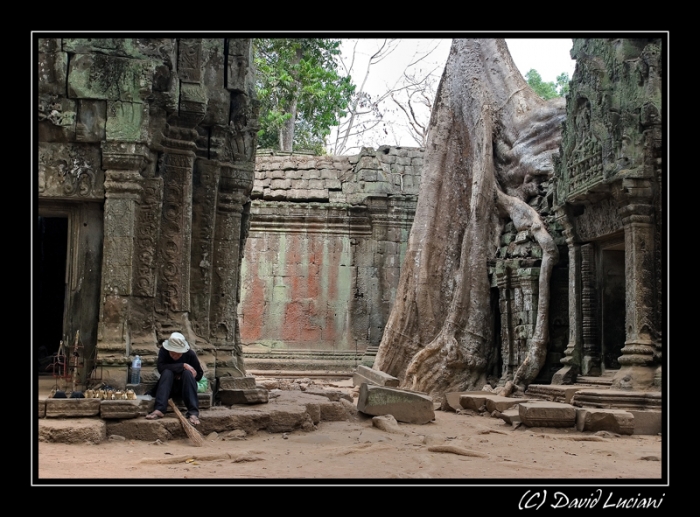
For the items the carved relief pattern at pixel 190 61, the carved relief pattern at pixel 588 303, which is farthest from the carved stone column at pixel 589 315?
the carved relief pattern at pixel 190 61

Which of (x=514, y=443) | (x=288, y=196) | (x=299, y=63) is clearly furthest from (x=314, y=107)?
(x=514, y=443)

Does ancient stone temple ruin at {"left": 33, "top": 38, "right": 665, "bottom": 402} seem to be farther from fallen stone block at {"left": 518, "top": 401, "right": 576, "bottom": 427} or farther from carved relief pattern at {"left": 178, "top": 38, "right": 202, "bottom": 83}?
fallen stone block at {"left": 518, "top": 401, "right": 576, "bottom": 427}

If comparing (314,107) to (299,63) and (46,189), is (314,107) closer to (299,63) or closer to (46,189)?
(299,63)

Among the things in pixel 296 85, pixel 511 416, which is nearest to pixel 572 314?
pixel 511 416

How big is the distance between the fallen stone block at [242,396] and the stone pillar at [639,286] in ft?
11.8

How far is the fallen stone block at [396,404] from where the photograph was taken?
8.63 meters

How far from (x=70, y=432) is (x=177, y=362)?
44.7 inches

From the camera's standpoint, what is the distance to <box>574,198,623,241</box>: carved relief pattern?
9875 millimetres

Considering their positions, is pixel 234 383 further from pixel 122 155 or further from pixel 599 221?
pixel 599 221

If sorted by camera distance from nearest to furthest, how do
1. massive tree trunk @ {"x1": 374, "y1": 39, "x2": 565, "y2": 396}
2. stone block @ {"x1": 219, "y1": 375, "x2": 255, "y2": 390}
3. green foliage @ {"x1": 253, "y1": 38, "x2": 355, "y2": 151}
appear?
stone block @ {"x1": 219, "y1": 375, "x2": 255, "y2": 390} → massive tree trunk @ {"x1": 374, "y1": 39, "x2": 565, "y2": 396} → green foliage @ {"x1": 253, "y1": 38, "x2": 355, "y2": 151}

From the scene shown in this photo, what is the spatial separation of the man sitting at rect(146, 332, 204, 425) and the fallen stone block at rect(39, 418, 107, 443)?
0.57 m

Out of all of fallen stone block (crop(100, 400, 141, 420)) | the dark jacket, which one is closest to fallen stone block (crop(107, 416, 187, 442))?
fallen stone block (crop(100, 400, 141, 420))

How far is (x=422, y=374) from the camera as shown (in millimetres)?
12844

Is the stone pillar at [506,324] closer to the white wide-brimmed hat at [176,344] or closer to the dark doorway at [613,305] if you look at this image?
the dark doorway at [613,305]
